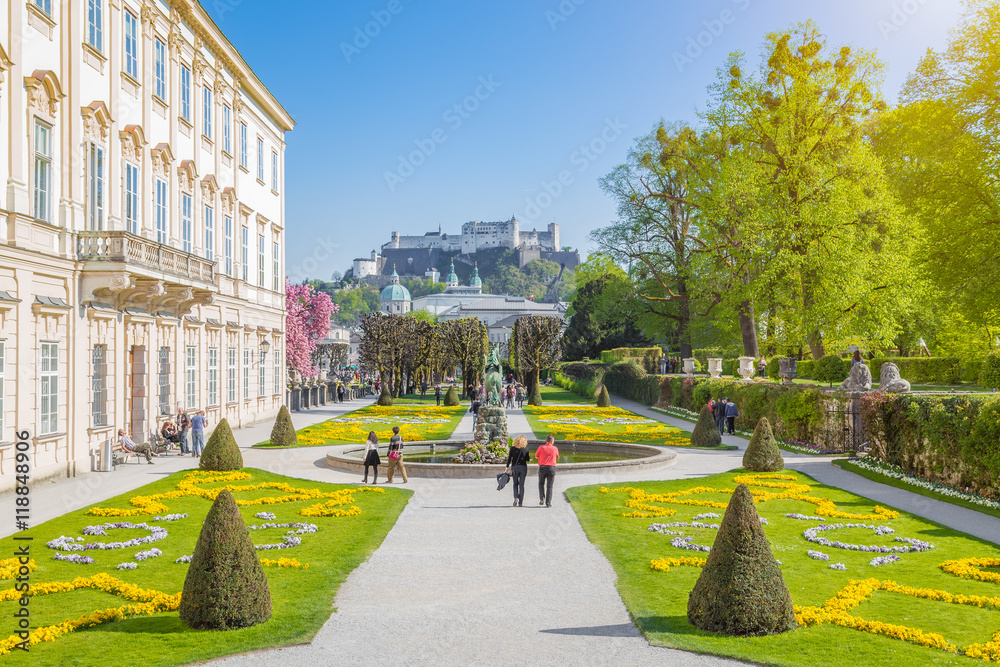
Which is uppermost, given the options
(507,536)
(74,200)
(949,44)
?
(949,44)

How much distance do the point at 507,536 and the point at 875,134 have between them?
99.0 ft

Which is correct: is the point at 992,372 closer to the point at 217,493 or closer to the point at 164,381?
the point at 217,493

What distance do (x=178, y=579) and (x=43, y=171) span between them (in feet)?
39.2

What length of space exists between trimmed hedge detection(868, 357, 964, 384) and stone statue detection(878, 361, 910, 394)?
15.7 meters

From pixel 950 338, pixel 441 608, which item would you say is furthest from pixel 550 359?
pixel 441 608

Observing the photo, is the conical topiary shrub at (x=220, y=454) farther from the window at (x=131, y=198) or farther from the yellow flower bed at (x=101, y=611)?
the yellow flower bed at (x=101, y=611)

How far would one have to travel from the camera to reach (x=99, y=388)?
67.0ft

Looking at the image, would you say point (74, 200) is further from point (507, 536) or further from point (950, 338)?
point (950, 338)

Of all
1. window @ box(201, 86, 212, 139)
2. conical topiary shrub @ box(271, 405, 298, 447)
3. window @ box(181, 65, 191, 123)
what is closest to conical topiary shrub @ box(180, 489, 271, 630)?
conical topiary shrub @ box(271, 405, 298, 447)

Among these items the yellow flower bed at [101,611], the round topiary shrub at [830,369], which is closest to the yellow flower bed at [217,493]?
the yellow flower bed at [101,611]

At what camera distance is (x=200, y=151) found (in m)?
28.0

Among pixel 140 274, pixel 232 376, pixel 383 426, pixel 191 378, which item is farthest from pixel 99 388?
pixel 383 426

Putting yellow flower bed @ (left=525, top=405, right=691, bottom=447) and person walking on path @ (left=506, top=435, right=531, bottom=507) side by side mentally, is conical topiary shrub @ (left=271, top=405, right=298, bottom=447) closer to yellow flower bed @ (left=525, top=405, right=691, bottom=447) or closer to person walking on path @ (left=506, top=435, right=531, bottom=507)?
yellow flower bed @ (left=525, top=405, right=691, bottom=447)

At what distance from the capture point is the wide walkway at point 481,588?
7336 mm
